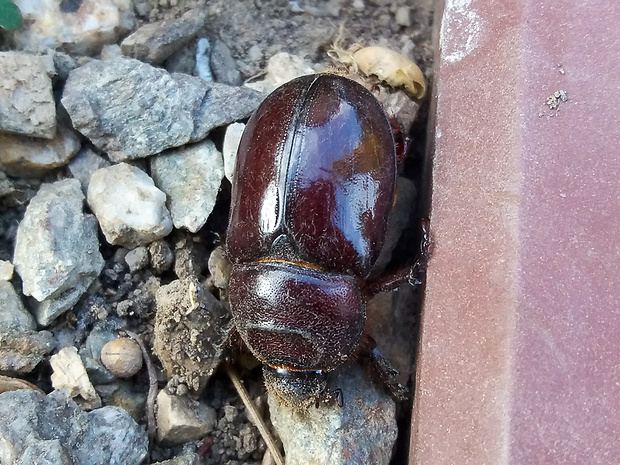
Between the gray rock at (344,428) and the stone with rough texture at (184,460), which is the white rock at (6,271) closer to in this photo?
the stone with rough texture at (184,460)

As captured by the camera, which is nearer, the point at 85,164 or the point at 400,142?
the point at 400,142

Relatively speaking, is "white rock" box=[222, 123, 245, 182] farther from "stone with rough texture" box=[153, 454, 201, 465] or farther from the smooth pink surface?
"stone with rough texture" box=[153, 454, 201, 465]

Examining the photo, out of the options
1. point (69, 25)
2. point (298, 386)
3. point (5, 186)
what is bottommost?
point (298, 386)

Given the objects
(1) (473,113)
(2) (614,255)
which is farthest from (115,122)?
(2) (614,255)

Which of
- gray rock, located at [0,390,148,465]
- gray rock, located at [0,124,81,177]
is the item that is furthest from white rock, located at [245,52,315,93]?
gray rock, located at [0,390,148,465]

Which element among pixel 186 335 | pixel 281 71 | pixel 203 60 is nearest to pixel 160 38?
pixel 203 60

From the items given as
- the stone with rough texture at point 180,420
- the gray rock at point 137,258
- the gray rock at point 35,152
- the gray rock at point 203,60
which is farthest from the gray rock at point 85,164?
the stone with rough texture at point 180,420

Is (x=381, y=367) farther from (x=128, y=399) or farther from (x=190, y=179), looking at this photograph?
(x=190, y=179)
